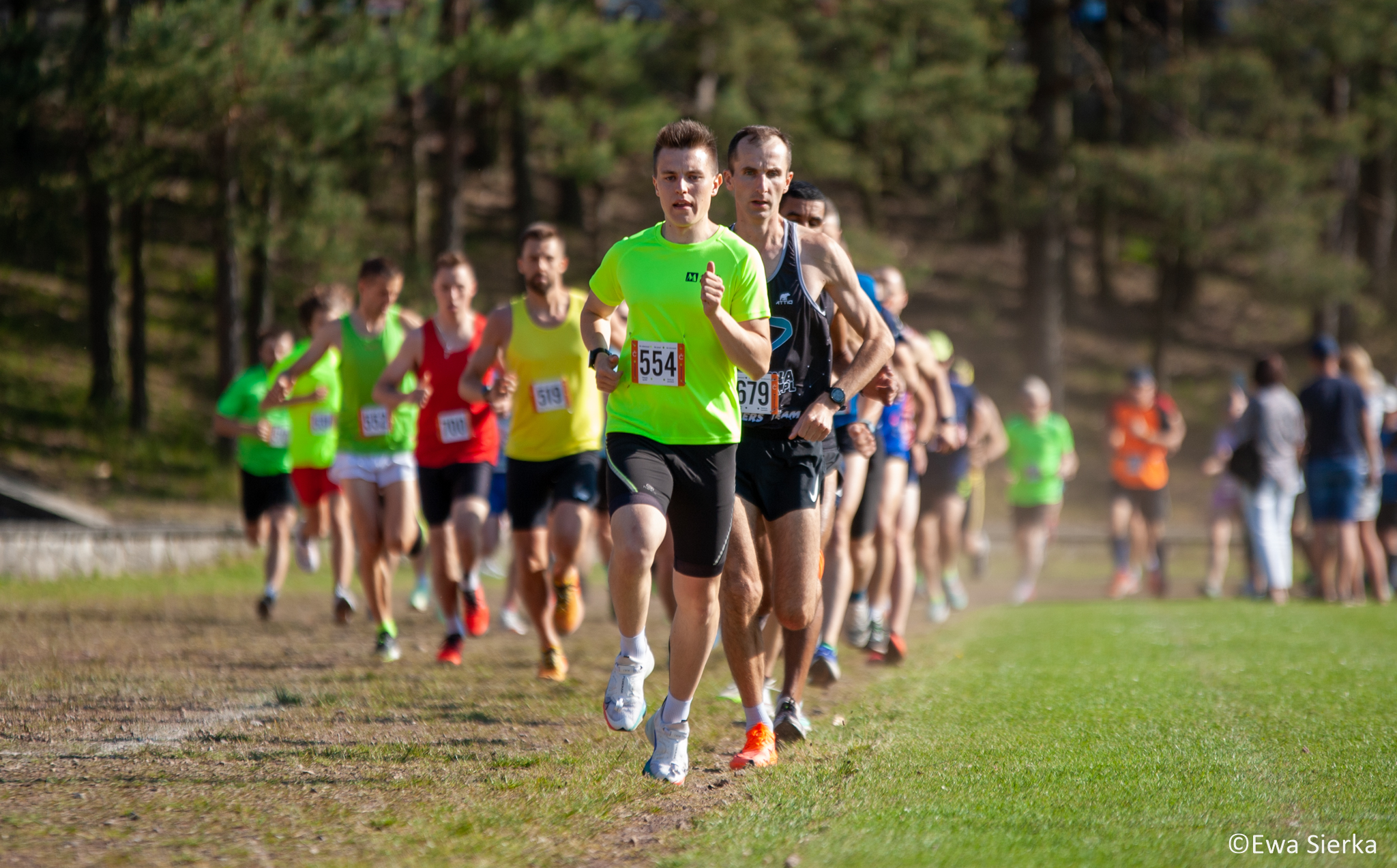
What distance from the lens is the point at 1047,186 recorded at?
25688 mm

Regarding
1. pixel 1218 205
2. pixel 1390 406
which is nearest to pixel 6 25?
pixel 1390 406

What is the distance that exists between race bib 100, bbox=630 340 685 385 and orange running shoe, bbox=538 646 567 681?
2908 millimetres

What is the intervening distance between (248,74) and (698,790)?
50.5 ft

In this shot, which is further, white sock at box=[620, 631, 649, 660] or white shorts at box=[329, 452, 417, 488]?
white shorts at box=[329, 452, 417, 488]

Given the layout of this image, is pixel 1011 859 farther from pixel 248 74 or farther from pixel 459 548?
pixel 248 74

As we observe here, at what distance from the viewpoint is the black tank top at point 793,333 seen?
515 cm

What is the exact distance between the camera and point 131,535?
44.8 ft

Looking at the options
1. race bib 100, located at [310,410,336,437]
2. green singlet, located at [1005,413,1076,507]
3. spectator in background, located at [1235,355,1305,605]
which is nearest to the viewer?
race bib 100, located at [310,410,336,437]

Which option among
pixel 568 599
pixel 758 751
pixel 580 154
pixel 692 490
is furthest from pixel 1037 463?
pixel 580 154

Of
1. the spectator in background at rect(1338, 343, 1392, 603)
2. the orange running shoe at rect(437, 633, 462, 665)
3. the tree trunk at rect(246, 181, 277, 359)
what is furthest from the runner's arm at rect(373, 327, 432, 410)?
the tree trunk at rect(246, 181, 277, 359)

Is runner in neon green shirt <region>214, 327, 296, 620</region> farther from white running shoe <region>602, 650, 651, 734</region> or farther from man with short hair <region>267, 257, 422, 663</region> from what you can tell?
white running shoe <region>602, 650, 651, 734</region>

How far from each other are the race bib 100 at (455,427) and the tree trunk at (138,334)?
624 inches

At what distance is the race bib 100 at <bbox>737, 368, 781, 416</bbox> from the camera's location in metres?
5.05

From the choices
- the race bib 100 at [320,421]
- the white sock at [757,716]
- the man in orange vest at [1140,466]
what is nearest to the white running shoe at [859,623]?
the white sock at [757,716]
